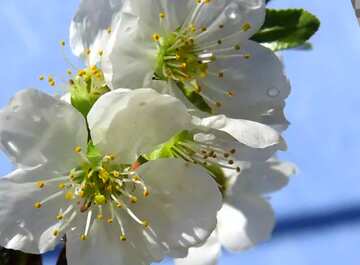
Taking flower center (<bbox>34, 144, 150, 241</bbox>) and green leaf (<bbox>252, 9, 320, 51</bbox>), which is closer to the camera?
flower center (<bbox>34, 144, 150, 241</bbox>)

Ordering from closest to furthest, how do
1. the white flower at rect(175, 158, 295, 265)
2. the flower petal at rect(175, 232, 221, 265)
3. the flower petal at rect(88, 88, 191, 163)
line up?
the flower petal at rect(88, 88, 191, 163)
the flower petal at rect(175, 232, 221, 265)
the white flower at rect(175, 158, 295, 265)

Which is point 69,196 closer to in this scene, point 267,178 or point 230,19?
point 230,19

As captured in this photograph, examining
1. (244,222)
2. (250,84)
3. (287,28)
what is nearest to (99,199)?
(250,84)

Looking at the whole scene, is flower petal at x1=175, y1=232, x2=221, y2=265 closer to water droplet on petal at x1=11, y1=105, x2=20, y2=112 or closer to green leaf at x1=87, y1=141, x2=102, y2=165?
green leaf at x1=87, y1=141, x2=102, y2=165

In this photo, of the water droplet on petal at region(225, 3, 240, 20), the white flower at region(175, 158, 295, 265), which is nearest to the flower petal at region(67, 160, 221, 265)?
the water droplet on petal at region(225, 3, 240, 20)

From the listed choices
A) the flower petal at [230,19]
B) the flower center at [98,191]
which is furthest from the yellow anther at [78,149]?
the flower petal at [230,19]

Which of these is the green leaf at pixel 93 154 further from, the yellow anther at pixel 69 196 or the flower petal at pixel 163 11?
the flower petal at pixel 163 11

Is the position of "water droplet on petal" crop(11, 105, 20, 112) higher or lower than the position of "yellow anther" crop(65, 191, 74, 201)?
higher
